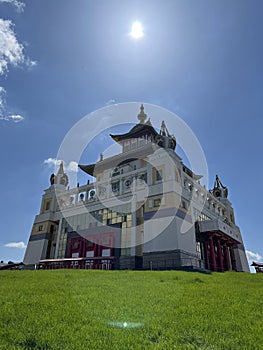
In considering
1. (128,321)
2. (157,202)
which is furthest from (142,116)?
(128,321)

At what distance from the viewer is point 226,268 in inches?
1603

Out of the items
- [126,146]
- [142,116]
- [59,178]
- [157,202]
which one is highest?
[142,116]

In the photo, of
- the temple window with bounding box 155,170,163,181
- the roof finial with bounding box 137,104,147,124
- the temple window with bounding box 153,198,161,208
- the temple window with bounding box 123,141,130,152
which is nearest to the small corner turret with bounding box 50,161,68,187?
the temple window with bounding box 123,141,130,152

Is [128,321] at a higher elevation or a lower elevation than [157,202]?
lower

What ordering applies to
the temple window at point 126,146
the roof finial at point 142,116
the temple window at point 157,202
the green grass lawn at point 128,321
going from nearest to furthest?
the green grass lawn at point 128,321 < the temple window at point 157,202 < the temple window at point 126,146 < the roof finial at point 142,116

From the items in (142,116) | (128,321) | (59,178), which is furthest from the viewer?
(142,116)

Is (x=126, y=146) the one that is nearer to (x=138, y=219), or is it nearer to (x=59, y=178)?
(x=59, y=178)

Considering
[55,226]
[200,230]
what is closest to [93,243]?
[55,226]

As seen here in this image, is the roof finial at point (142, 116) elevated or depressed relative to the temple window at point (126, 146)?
elevated

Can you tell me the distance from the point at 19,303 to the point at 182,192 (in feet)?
96.3

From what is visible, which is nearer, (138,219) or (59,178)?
(138,219)

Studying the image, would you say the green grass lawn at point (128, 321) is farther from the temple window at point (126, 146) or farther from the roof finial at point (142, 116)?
the roof finial at point (142, 116)

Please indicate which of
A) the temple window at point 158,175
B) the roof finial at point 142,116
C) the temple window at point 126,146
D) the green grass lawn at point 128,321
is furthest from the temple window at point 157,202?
the green grass lawn at point 128,321

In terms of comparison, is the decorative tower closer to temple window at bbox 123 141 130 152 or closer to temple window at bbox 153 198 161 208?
temple window at bbox 123 141 130 152
